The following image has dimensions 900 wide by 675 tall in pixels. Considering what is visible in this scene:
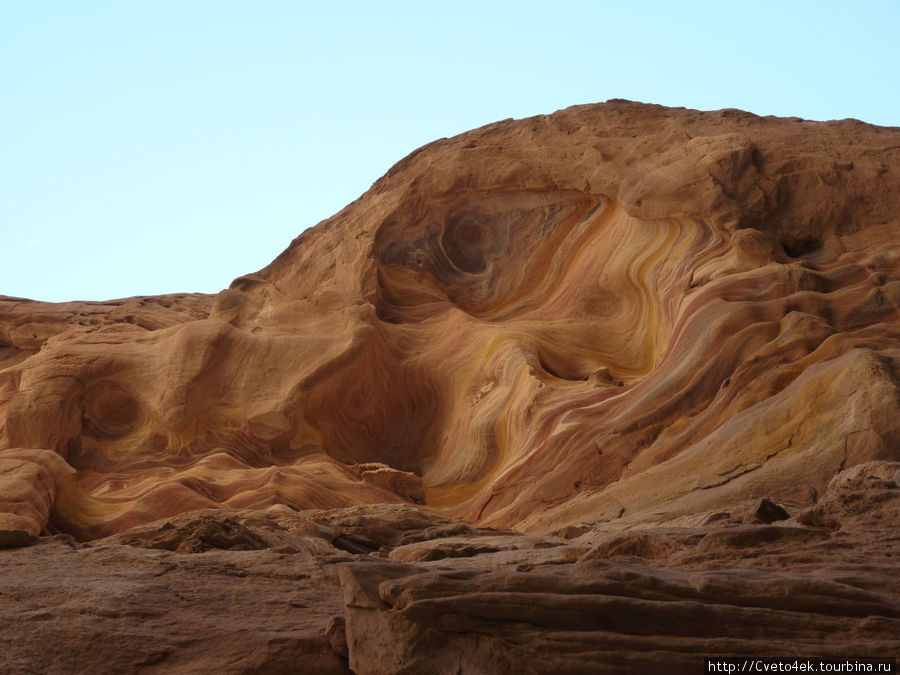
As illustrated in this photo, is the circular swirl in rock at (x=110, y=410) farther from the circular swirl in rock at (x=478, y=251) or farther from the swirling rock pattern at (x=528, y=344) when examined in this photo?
the circular swirl in rock at (x=478, y=251)

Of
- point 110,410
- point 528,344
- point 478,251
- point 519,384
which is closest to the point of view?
point 519,384

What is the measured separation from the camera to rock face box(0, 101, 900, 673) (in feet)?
18.5

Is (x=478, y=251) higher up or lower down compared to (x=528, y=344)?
higher up

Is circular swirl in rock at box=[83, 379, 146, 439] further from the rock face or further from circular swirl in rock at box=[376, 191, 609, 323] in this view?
circular swirl in rock at box=[376, 191, 609, 323]

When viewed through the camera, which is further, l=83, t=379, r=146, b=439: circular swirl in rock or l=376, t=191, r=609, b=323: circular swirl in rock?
l=376, t=191, r=609, b=323: circular swirl in rock

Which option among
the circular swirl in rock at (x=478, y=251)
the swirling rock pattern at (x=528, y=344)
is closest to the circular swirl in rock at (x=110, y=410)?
the swirling rock pattern at (x=528, y=344)

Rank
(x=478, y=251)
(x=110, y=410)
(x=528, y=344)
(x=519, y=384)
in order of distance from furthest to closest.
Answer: (x=478, y=251) < (x=110, y=410) < (x=528, y=344) < (x=519, y=384)

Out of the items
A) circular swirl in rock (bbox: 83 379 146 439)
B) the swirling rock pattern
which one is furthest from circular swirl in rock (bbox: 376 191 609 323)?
circular swirl in rock (bbox: 83 379 146 439)

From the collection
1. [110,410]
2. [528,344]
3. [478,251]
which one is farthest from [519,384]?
[110,410]

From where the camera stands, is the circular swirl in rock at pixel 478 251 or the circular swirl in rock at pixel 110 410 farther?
the circular swirl in rock at pixel 478 251

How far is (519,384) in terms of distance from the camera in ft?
37.1

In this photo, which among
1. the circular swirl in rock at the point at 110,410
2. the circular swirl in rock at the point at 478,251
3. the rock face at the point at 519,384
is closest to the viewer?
the rock face at the point at 519,384

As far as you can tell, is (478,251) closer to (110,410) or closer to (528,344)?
(528,344)

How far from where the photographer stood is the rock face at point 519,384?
18.5ft
